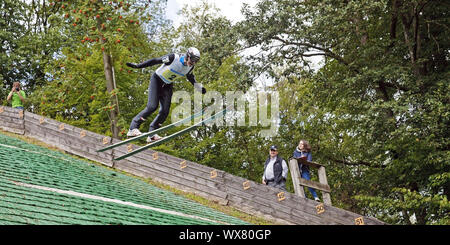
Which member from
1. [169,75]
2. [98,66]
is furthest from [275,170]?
[98,66]

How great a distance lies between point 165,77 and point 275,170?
3.09 metres

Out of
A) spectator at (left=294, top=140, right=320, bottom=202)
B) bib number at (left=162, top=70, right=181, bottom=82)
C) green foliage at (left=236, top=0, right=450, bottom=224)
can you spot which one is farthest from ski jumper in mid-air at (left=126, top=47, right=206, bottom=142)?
green foliage at (left=236, top=0, right=450, bottom=224)

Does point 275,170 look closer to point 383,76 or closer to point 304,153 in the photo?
point 304,153

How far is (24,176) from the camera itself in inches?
354

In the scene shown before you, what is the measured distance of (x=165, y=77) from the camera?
30.6 feet

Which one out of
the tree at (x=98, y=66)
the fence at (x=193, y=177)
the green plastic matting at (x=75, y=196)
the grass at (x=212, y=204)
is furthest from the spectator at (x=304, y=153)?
the tree at (x=98, y=66)

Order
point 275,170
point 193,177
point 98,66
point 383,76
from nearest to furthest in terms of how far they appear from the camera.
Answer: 1. point 275,170
2. point 193,177
3. point 383,76
4. point 98,66

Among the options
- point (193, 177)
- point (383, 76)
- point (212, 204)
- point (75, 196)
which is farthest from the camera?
point (383, 76)

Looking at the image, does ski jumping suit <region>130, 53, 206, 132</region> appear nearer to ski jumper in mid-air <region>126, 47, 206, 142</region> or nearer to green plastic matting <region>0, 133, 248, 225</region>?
ski jumper in mid-air <region>126, 47, 206, 142</region>

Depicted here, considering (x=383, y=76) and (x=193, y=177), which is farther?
(x=383, y=76)

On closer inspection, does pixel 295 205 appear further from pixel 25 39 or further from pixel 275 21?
pixel 25 39

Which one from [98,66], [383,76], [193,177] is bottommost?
[193,177]

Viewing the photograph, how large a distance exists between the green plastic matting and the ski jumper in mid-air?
4.35 feet

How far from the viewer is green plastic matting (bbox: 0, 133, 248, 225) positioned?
655cm
